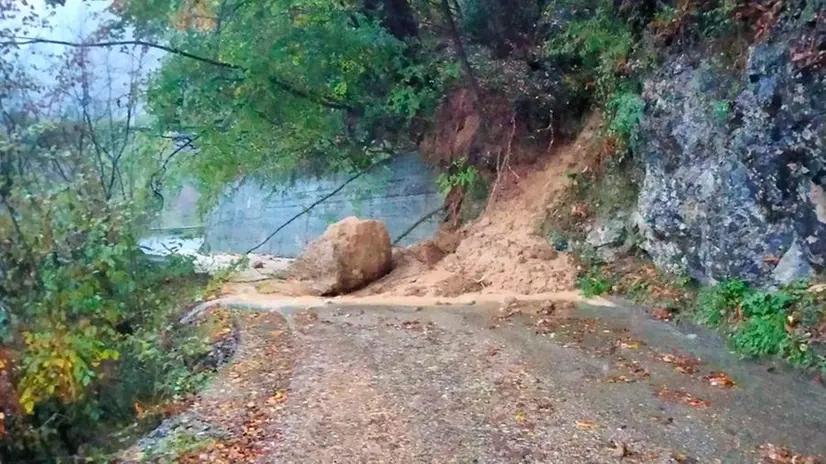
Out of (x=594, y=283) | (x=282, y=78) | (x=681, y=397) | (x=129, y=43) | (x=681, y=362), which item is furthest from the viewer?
(x=282, y=78)

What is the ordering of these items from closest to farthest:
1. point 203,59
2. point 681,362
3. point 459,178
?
point 681,362, point 203,59, point 459,178

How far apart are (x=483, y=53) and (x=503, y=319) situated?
162 inches

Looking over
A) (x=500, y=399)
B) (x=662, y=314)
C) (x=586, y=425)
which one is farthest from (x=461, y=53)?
(x=586, y=425)

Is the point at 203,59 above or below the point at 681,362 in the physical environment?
above

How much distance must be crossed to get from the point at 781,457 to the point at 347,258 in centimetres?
521

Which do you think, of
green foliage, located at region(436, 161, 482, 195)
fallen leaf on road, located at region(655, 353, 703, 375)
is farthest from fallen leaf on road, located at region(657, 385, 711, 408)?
Answer: green foliage, located at region(436, 161, 482, 195)

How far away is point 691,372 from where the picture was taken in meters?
4.32

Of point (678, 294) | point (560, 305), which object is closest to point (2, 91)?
point (560, 305)

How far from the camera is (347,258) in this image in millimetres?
7648

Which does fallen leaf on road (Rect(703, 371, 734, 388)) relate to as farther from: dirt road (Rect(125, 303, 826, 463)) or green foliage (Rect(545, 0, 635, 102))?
green foliage (Rect(545, 0, 635, 102))

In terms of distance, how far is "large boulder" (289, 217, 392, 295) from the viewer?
7.62 m

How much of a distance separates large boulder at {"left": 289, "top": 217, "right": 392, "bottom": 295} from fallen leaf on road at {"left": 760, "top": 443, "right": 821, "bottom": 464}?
201 inches

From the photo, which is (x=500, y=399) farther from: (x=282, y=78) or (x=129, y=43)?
(x=129, y=43)

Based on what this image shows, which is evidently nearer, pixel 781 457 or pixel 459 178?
pixel 781 457
